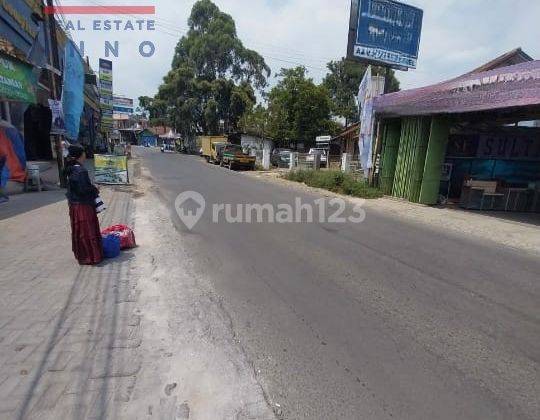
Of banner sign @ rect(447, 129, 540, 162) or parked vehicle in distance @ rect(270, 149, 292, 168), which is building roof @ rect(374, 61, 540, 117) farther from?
parked vehicle in distance @ rect(270, 149, 292, 168)

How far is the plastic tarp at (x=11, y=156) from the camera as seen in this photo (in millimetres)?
10969

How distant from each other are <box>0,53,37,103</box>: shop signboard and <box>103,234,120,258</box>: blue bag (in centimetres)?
696

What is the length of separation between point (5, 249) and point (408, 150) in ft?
43.2

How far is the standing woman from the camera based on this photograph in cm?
541

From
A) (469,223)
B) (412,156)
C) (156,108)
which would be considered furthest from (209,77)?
(469,223)

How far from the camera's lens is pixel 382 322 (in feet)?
13.5

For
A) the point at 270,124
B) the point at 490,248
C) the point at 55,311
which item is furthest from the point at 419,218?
the point at 270,124

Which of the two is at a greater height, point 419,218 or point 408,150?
point 408,150

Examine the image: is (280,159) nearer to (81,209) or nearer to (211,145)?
(211,145)

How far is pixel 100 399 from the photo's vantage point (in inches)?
109

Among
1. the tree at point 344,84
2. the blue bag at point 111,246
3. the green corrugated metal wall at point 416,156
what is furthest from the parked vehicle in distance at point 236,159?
the tree at point 344,84

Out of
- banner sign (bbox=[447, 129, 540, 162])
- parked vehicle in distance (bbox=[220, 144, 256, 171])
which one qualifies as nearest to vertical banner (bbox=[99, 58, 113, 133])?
parked vehicle in distance (bbox=[220, 144, 256, 171])

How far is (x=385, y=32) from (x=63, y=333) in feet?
61.9

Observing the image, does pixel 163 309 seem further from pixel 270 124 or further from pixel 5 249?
pixel 270 124
